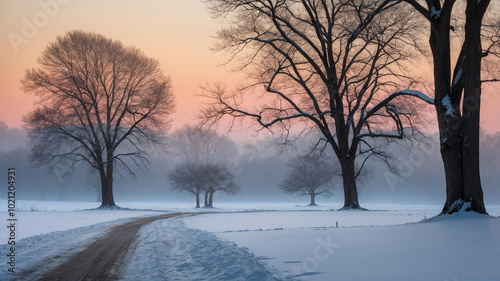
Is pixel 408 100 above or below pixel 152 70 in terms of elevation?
below

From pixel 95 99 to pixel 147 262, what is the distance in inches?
1064

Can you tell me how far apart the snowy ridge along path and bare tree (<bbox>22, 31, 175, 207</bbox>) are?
70.5ft

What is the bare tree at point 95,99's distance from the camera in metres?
30.6

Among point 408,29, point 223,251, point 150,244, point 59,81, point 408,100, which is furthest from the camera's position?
point 59,81

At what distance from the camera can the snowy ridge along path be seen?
20.8 feet

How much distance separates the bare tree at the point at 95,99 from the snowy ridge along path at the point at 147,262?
21.5 metres

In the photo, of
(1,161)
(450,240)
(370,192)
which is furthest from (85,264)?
(1,161)

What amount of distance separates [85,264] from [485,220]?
9660 millimetres

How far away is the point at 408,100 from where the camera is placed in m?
22.4

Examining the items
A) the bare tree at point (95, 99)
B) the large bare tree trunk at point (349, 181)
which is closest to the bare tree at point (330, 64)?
the large bare tree trunk at point (349, 181)

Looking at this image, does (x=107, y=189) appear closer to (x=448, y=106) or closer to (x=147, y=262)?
(x=147, y=262)

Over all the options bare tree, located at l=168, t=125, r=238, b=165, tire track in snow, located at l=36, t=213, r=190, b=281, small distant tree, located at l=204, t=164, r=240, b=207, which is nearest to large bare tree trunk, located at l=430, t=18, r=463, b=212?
tire track in snow, located at l=36, t=213, r=190, b=281

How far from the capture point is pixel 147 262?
767cm

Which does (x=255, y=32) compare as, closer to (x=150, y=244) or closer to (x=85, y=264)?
(x=150, y=244)
